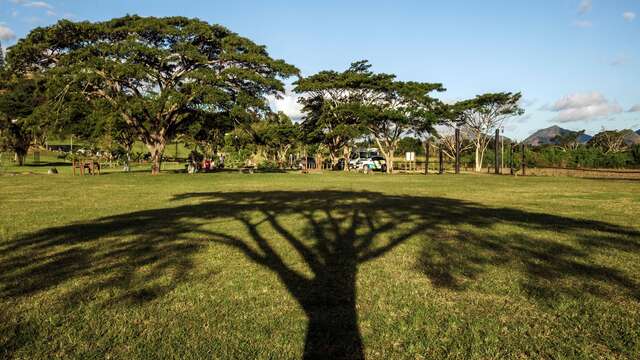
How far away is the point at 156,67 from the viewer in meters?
31.6

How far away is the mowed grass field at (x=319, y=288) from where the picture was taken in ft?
11.5

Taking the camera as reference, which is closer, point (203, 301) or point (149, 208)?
point (203, 301)

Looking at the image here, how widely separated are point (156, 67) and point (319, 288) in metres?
30.9

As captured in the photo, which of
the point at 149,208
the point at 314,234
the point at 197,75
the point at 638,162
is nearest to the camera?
the point at 314,234

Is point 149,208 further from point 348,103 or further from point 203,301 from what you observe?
point 348,103

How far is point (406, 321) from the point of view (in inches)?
156

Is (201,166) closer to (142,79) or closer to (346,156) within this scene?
(142,79)

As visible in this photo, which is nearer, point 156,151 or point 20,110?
point 156,151

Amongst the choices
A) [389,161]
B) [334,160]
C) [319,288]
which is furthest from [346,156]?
[319,288]

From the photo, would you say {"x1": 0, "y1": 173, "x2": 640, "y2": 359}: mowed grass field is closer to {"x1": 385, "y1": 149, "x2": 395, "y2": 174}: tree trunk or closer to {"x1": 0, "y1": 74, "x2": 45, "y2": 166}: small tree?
{"x1": 0, "y1": 74, "x2": 45, "y2": 166}: small tree

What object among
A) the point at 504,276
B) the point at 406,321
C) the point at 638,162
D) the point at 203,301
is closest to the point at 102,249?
the point at 203,301

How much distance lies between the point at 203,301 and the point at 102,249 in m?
3.26

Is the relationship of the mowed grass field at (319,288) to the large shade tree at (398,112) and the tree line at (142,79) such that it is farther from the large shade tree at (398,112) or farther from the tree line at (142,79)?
the large shade tree at (398,112)

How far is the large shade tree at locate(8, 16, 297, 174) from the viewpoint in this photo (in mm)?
28641
